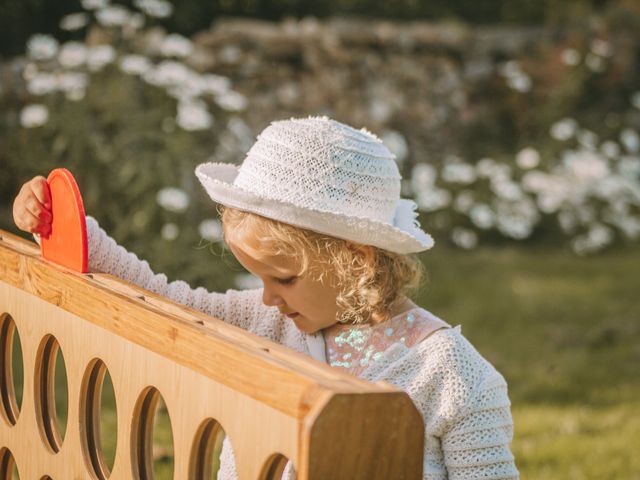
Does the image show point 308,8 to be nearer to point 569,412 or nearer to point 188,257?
point 188,257

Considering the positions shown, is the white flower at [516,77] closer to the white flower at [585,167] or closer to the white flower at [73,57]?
the white flower at [585,167]

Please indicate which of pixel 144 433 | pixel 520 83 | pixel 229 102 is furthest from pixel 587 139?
pixel 144 433

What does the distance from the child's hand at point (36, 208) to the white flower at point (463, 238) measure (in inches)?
194

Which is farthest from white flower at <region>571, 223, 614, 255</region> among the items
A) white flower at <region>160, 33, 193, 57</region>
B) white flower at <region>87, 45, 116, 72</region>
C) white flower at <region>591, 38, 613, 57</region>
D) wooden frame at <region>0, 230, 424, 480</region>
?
wooden frame at <region>0, 230, 424, 480</region>

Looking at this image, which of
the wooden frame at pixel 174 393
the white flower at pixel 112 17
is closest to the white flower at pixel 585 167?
the white flower at pixel 112 17

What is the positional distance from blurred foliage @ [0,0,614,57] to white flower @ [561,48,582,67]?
1497 mm

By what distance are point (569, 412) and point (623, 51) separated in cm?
490

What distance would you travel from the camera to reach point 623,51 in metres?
8.29

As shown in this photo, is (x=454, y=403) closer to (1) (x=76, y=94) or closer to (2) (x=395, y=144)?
(1) (x=76, y=94)

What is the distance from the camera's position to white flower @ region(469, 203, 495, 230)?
22.2ft

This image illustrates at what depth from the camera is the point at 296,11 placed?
30.5ft

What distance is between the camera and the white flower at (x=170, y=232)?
14.9 feet

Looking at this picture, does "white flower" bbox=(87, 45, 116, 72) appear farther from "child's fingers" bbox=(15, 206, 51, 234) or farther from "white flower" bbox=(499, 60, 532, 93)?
"white flower" bbox=(499, 60, 532, 93)

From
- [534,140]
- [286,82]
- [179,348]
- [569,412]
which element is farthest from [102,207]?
[534,140]
